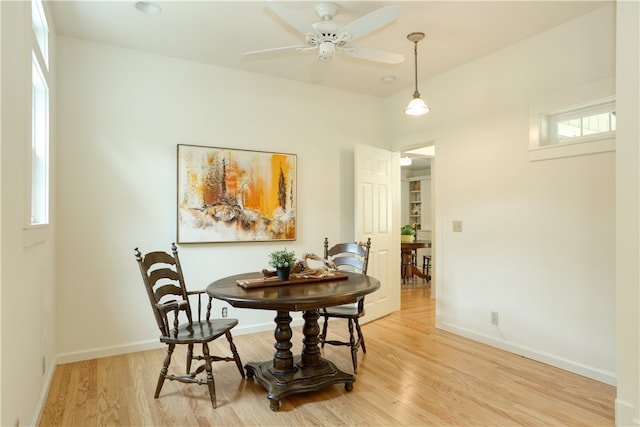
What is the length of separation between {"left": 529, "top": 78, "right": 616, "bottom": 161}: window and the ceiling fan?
145 cm

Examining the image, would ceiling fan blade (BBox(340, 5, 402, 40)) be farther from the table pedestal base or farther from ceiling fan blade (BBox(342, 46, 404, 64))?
the table pedestal base

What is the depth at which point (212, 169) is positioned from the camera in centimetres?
384

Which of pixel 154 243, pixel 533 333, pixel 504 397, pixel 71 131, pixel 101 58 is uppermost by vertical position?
pixel 101 58

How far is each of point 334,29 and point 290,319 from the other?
1.99m

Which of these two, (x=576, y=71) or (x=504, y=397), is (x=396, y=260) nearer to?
(x=504, y=397)

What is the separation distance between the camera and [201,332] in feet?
8.41

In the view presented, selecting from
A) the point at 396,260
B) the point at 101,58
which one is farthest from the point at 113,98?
the point at 396,260

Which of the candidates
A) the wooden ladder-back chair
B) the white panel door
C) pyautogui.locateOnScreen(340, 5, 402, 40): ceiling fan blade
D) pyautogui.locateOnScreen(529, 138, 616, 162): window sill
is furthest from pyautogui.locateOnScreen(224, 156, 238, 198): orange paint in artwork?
pyautogui.locateOnScreen(529, 138, 616, 162): window sill

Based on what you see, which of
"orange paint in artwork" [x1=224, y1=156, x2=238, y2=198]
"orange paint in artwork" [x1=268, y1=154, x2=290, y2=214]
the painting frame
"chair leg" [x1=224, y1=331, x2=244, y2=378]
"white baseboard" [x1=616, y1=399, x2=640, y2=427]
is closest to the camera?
"white baseboard" [x1=616, y1=399, x2=640, y2=427]

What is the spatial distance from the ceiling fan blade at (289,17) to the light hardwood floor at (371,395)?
2.42 metres

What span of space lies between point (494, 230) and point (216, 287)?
264 cm

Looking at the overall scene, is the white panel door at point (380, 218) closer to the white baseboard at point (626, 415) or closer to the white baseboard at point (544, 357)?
the white baseboard at point (544, 357)

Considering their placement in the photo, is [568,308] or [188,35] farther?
[188,35]

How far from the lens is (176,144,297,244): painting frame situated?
3.73m
